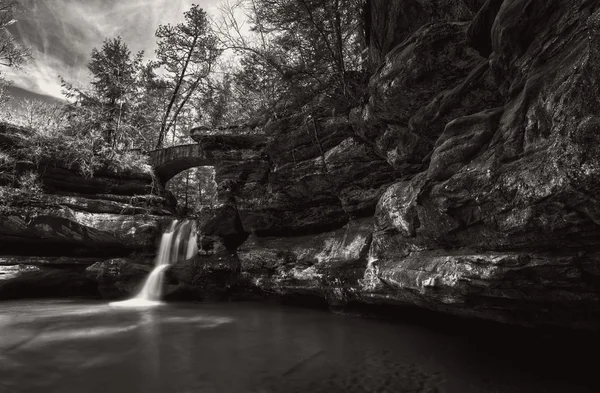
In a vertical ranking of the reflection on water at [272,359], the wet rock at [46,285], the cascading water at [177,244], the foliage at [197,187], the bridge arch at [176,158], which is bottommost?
the reflection on water at [272,359]

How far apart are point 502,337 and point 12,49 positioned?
2244 centimetres

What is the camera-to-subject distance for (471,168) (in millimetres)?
4688

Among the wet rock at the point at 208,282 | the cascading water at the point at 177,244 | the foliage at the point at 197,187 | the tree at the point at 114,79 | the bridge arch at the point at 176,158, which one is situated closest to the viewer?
the wet rock at the point at 208,282

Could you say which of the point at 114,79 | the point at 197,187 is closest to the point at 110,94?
the point at 114,79

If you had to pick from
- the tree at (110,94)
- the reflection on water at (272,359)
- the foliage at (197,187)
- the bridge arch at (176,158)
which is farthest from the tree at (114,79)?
the reflection on water at (272,359)

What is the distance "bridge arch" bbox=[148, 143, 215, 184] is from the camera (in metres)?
16.3

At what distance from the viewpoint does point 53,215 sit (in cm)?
1341

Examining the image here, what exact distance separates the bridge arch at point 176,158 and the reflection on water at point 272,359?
9.92 metres

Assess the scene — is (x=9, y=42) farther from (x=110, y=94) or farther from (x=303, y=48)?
(x=303, y=48)

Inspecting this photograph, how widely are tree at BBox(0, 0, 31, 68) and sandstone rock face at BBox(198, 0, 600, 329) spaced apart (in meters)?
15.9

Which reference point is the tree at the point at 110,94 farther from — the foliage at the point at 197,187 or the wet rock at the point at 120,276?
the foliage at the point at 197,187

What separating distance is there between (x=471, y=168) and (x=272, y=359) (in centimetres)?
437

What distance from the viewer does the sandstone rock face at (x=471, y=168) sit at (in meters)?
3.49

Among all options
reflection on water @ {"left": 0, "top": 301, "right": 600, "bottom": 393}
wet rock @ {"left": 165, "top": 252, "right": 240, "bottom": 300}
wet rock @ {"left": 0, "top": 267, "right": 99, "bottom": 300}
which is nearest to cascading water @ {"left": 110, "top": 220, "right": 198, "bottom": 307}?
wet rock @ {"left": 165, "top": 252, "right": 240, "bottom": 300}
